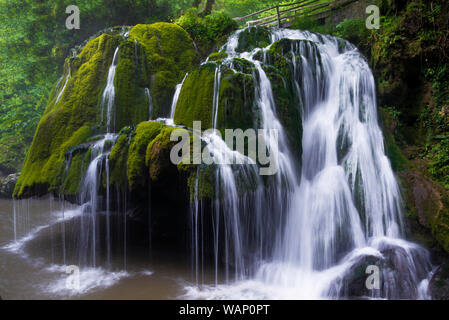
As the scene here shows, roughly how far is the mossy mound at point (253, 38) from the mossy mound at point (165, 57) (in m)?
1.62

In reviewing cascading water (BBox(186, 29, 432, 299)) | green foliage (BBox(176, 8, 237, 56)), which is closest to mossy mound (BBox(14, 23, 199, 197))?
green foliage (BBox(176, 8, 237, 56))

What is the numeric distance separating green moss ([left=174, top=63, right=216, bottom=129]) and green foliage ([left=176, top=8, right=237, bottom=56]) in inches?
176

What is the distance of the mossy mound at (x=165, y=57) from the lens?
319 inches

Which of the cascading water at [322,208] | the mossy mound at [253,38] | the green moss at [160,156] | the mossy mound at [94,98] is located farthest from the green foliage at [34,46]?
the green moss at [160,156]

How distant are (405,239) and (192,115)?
497cm

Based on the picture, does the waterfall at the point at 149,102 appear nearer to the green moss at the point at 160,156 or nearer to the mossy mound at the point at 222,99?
the mossy mound at the point at 222,99

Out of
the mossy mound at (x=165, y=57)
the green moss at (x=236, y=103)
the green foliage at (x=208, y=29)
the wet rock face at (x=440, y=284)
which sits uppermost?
the green foliage at (x=208, y=29)

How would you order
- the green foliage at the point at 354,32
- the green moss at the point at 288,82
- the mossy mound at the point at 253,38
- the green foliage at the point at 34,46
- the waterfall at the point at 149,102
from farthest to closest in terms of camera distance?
the green foliage at the point at 34,46, the mossy mound at the point at 253,38, the green foliage at the point at 354,32, the waterfall at the point at 149,102, the green moss at the point at 288,82

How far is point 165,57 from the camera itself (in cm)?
887

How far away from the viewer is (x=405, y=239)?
18.1 ft

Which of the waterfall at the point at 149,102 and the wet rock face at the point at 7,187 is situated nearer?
the waterfall at the point at 149,102

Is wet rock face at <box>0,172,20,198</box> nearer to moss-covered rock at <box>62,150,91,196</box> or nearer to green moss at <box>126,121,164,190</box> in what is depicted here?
moss-covered rock at <box>62,150,91,196</box>

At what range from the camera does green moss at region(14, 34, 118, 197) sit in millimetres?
6289

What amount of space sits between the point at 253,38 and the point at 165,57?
316 centimetres
